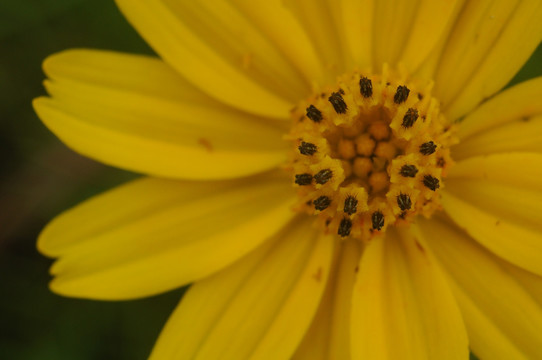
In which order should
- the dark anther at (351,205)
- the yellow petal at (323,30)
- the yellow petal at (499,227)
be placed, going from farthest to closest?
the yellow petal at (323,30) → the dark anther at (351,205) → the yellow petal at (499,227)

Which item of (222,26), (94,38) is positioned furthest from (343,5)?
(94,38)

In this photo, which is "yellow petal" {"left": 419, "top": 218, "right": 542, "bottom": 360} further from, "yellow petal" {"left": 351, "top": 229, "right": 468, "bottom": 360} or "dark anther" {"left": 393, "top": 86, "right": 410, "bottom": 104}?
"dark anther" {"left": 393, "top": 86, "right": 410, "bottom": 104}

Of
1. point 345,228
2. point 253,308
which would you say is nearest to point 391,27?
point 345,228

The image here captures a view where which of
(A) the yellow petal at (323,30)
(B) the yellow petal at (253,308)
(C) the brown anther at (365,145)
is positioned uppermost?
(A) the yellow petal at (323,30)

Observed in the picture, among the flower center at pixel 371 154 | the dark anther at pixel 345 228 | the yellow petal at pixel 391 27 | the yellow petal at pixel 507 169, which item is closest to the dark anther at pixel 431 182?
the flower center at pixel 371 154

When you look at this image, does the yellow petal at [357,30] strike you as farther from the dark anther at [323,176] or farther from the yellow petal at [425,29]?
the dark anther at [323,176]

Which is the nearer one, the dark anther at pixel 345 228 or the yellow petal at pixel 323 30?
the dark anther at pixel 345 228

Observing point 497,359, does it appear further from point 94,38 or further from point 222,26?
point 94,38

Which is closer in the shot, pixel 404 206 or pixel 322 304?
pixel 404 206
